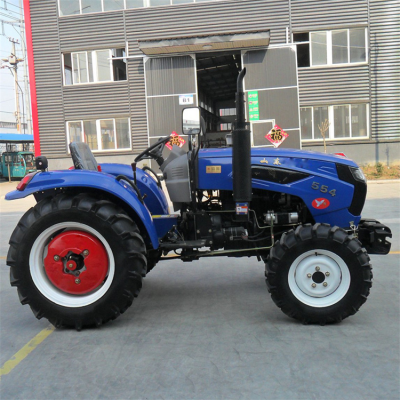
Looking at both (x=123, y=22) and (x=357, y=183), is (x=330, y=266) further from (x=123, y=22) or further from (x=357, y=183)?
(x=123, y=22)

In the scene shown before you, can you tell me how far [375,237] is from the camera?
4.13 metres

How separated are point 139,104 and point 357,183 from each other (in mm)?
20898

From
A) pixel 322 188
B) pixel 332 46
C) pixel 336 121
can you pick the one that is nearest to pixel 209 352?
pixel 322 188

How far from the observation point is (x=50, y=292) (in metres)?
3.88

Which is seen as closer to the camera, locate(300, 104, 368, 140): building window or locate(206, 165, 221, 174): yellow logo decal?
locate(206, 165, 221, 174): yellow logo decal

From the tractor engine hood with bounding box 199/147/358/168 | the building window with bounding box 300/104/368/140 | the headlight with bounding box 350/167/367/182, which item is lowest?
the headlight with bounding box 350/167/367/182

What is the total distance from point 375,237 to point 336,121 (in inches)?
787

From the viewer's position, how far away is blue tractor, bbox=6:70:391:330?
3.74 m

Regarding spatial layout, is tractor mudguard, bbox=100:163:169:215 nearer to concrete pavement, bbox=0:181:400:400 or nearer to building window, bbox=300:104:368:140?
concrete pavement, bbox=0:181:400:400

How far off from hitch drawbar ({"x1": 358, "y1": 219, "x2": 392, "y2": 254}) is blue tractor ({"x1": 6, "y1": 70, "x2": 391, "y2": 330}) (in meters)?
0.01

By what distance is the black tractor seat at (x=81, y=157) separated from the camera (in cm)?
425

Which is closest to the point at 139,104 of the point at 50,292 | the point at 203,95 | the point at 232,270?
the point at 203,95

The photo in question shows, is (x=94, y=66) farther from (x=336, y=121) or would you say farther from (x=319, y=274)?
(x=319, y=274)

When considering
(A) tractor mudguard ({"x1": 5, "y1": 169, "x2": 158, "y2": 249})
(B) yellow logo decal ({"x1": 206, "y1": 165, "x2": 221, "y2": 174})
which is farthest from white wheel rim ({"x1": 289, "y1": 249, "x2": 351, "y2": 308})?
(A) tractor mudguard ({"x1": 5, "y1": 169, "x2": 158, "y2": 249})
